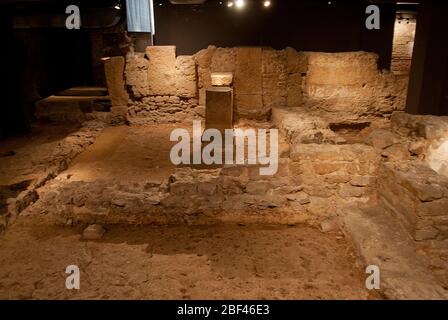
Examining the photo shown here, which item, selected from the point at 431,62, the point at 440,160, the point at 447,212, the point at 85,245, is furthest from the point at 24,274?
the point at 431,62

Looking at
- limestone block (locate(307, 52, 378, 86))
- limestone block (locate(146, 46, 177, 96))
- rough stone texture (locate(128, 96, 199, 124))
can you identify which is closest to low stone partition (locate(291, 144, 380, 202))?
limestone block (locate(307, 52, 378, 86))

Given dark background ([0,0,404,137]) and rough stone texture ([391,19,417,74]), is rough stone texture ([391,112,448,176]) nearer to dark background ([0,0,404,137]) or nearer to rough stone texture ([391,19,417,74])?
dark background ([0,0,404,137])

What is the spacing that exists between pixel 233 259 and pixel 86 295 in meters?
1.33

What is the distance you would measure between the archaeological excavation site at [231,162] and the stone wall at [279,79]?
0.03 m

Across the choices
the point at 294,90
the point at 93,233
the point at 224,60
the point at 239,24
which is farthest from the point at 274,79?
the point at 93,233

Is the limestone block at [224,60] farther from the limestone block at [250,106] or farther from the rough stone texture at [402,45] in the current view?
the rough stone texture at [402,45]

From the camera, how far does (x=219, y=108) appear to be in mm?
6867

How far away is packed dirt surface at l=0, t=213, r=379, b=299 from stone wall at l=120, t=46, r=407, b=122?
4.34 metres

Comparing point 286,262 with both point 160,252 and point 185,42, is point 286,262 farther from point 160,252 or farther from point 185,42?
point 185,42

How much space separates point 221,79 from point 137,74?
6.71 ft

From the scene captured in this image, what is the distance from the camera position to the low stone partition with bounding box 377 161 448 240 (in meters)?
A: 3.22

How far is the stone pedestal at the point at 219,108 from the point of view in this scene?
679 centimetres

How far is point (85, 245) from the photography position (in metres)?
3.64

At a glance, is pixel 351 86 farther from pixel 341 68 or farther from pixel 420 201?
pixel 420 201
